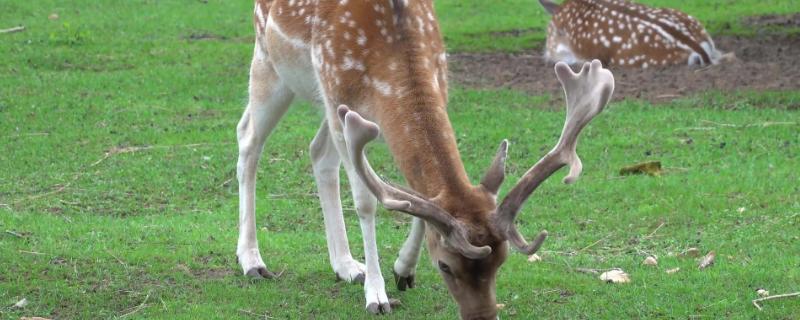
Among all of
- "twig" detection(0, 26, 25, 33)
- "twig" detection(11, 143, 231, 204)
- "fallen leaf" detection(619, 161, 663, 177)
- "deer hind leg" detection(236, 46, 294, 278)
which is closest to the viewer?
"deer hind leg" detection(236, 46, 294, 278)

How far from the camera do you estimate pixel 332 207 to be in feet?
23.4

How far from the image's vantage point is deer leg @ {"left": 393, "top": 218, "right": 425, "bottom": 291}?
6.23 meters

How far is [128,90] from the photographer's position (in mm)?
12266

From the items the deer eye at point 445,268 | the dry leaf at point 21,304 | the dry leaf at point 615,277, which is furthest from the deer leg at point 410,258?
the dry leaf at point 21,304

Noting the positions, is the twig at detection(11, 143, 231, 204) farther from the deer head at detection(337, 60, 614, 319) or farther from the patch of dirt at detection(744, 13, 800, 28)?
the patch of dirt at detection(744, 13, 800, 28)

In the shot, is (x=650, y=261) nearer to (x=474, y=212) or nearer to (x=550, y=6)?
(x=474, y=212)

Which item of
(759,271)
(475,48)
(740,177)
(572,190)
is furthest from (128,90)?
(759,271)

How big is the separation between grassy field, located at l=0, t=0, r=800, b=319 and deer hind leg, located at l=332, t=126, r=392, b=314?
0.30 ft

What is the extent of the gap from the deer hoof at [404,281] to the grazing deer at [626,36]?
7.08 meters

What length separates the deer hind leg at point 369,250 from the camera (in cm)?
628

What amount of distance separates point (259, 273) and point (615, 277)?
1900 millimetres

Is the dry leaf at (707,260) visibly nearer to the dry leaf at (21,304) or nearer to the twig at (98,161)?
the dry leaf at (21,304)

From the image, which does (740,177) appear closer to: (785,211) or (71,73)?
(785,211)

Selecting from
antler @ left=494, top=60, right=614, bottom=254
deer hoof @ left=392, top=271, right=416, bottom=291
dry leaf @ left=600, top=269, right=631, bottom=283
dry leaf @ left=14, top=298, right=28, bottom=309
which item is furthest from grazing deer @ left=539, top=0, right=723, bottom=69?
dry leaf @ left=14, top=298, right=28, bottom=309
